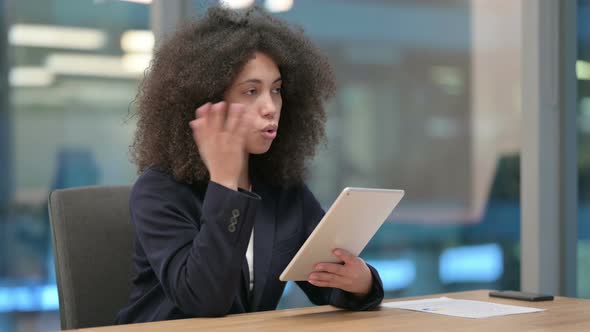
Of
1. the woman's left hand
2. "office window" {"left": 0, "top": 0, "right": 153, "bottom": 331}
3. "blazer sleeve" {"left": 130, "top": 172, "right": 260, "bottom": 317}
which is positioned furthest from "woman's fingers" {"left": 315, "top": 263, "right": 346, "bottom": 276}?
"office window" {"left": 0, "top": 0, "right": 153, "bottom": 331}

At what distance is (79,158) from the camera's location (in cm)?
298

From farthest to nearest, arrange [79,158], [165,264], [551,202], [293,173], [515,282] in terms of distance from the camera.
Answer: [515,282] → [551,202] → [79,158] → [293,173] → [165,264]

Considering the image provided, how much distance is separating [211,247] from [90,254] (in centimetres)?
38

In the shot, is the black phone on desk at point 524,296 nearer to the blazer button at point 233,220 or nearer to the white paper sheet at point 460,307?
the white paper sheet at point 460,307

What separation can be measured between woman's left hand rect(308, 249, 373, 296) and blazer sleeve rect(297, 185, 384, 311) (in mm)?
17

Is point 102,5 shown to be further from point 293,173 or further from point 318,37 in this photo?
point 293,173

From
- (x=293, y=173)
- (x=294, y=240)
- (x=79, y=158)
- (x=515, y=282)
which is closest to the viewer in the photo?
(x=294, y=240)

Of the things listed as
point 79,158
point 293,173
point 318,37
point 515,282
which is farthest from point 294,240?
point 515,282

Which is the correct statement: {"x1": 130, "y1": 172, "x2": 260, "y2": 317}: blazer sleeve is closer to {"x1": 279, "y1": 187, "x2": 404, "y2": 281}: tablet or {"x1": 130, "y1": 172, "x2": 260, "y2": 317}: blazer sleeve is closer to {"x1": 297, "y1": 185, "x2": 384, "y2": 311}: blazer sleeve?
{"x1": 279, "y1": 187, "x2": 404, "y2": 281}: tablet

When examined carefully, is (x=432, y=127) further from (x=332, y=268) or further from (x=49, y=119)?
(x=332, y=268)

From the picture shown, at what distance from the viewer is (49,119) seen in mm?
2938

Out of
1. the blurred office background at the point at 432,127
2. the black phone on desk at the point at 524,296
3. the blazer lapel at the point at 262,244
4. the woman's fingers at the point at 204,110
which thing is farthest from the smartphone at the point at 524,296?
the blurred office background at the point at 432,127

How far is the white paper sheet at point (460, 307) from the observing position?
1646mm

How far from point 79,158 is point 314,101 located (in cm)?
119
